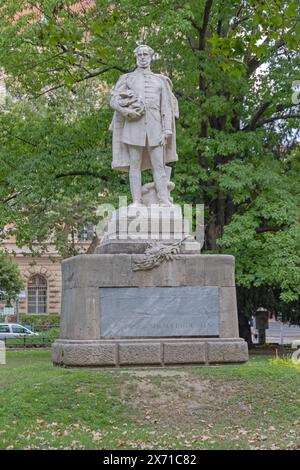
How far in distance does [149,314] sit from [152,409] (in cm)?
240

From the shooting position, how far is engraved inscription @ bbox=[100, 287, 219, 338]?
41.6 ft

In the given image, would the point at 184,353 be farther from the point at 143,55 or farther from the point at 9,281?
the point at 9,281

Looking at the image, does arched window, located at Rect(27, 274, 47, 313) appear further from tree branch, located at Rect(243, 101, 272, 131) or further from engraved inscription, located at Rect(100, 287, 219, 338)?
engraved inscription, located at Rect(100, 287, 219, 338)

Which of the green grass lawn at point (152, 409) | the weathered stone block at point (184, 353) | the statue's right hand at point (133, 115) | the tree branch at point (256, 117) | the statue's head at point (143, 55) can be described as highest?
the tree branch at point (256, 117)

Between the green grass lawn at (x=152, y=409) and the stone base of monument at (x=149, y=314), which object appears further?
the stone base of monument at (x=149, y=314)

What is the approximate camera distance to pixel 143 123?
1372 cm

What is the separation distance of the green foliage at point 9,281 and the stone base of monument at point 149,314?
29986 mm

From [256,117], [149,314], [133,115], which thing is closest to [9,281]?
Answer: [256,117]

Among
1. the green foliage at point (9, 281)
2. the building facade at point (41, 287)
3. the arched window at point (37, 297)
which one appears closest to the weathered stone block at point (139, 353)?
the green foliage at point (9, 281)

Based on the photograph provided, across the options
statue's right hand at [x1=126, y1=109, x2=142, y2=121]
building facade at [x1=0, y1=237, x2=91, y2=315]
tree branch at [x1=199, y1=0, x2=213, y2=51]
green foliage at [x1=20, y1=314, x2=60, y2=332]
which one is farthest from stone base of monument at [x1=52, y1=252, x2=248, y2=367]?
building facade at [x1=0, y1=237, x2=91, y2=315]

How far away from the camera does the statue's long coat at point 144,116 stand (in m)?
13.7

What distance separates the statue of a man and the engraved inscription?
1659 mm

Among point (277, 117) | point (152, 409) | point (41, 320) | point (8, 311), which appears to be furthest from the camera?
point (41, 320)

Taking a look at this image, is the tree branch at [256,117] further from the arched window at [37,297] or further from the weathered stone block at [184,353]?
the arched window at [37,297]
